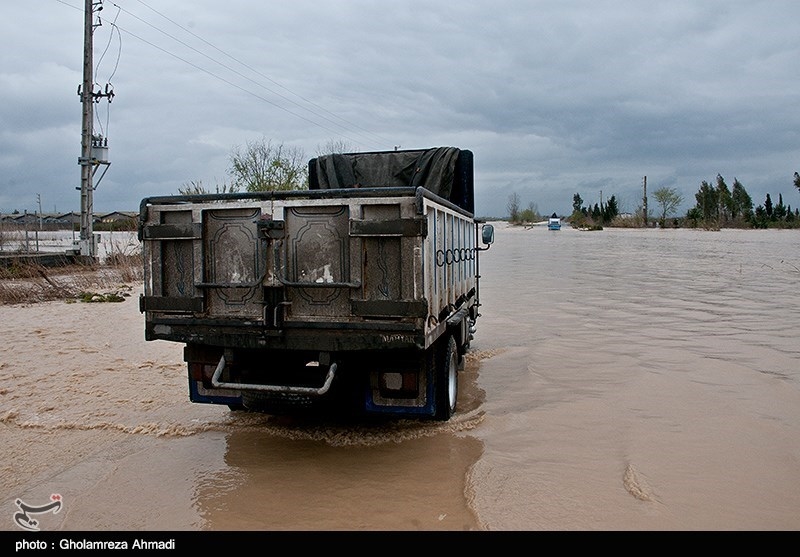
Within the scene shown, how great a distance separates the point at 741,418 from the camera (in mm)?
6316

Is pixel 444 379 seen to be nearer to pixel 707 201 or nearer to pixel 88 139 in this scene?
pixel 88 139

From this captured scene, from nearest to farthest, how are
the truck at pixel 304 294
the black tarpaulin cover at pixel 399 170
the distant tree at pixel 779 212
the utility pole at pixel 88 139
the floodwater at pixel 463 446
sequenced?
the floodwater at pixel 463 446 → the truck at pixel 304 294 → the black tarpaulin cover at pixel 399 170 → the utility pole at pixel 88 139 → the distant tree at pixel 779 212

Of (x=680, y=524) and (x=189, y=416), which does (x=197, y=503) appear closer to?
(x=189, y=416)

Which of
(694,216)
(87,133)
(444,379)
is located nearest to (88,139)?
(87,133)

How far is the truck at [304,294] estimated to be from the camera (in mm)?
4727

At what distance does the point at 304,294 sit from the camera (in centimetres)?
496

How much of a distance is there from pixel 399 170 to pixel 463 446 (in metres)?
4.18

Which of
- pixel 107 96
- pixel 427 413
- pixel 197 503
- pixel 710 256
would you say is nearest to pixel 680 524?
pixel 427 413

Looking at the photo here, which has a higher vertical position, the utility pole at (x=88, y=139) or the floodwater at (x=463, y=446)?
the utility pole at (x=88, y=139)

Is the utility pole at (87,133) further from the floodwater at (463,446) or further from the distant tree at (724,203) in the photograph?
the distant tree at (724,203)

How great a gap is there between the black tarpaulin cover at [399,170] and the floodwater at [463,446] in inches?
101

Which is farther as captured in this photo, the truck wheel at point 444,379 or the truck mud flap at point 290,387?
the truck wheel at point 444,379

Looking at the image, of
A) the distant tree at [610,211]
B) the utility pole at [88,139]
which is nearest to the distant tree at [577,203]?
the distant tree at [610,211]
